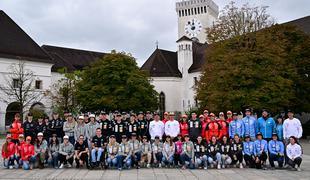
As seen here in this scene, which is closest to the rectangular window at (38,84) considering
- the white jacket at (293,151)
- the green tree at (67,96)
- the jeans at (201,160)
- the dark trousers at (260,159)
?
the green tree at (67,96)

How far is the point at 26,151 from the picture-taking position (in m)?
13.0

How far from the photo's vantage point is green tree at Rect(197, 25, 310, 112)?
2503cm

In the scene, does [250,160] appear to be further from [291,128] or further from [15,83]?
[15,83]

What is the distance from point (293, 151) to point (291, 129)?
980 millimetres

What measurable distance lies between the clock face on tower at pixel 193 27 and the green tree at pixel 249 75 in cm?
4599

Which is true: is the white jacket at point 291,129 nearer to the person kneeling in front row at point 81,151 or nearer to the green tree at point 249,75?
the person kneeling in front row at point 81,151

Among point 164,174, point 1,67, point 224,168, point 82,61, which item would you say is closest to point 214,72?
point 224,168

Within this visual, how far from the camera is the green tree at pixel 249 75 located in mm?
25031

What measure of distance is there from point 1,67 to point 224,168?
3531cm

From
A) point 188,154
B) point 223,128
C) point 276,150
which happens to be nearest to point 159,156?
point 188,154

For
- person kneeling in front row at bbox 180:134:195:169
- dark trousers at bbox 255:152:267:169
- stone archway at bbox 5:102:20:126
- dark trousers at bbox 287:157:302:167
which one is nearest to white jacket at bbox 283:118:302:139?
dark trousers at bbox 287:157:302:167

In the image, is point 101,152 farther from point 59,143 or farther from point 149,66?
point 149,66

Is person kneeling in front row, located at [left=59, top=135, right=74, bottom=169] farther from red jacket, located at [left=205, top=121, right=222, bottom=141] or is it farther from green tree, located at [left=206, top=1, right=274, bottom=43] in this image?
green tree, located at [left=206, top=1, right=274, bottom=43]

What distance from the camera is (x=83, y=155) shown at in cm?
1301
